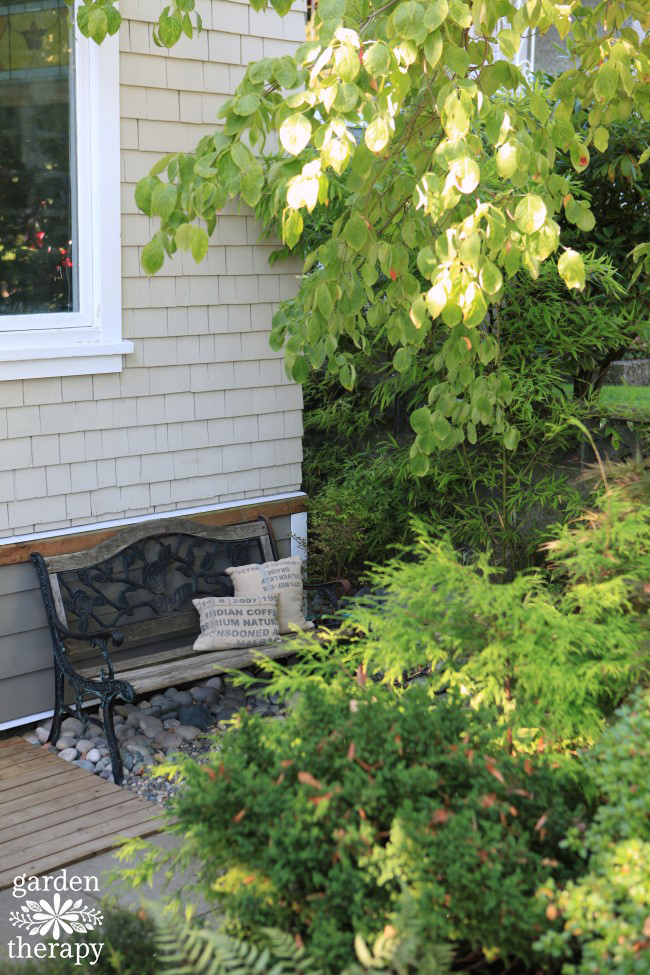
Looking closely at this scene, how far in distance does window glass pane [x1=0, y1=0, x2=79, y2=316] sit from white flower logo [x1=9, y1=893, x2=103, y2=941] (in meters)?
2.32

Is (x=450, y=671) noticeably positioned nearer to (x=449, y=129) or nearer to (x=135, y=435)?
(x=449, y=129)

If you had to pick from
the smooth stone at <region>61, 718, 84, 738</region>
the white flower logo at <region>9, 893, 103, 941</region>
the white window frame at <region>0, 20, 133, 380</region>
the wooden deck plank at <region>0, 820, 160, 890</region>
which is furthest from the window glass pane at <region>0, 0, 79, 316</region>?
the white flower logo at <region>9, 893, 103, 941</region>

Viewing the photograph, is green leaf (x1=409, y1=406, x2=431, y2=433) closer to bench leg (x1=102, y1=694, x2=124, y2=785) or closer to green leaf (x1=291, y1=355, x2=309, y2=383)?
green leaf (x1=291, y1=355, x2=309, y2=383)

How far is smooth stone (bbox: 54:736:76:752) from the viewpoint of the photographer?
434 centimetres

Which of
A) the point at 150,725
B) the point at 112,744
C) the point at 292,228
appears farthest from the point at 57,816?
the point at 292,228

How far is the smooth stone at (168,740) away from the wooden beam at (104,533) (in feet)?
2.86

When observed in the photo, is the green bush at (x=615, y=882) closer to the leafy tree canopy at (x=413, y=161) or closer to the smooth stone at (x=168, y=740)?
the leafy tree canopy at (x=413, y=161)

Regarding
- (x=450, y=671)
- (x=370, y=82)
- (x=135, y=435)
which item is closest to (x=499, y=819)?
(x=450, y=671)

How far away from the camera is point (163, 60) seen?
4547 mm

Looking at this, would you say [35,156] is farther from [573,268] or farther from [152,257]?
[573,268]

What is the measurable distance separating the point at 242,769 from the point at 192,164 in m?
2.27

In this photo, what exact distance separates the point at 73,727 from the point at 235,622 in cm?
82

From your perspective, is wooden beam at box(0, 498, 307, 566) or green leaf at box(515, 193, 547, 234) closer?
green leaf at box(515, 193, 547, 234)

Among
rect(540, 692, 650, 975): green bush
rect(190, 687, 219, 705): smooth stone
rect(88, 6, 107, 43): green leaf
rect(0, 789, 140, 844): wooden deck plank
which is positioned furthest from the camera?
rect(190, 687, 219, 705): smooth stone
